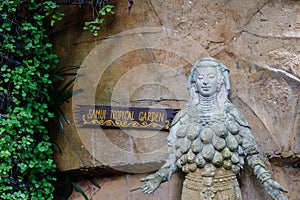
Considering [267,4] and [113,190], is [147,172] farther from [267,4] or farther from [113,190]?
[267,4]

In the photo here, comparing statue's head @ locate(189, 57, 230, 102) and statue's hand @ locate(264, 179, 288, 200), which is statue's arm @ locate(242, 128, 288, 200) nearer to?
statue's hand @ locate(264, 179, 288, 200)

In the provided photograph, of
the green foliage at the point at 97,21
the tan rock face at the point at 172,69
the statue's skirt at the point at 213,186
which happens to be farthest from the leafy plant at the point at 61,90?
the statue's skirt at the point at 213,186

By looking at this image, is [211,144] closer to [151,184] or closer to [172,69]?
[151,184]

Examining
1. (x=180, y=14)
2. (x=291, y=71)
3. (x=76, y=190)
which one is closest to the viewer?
(x=291, y=71)

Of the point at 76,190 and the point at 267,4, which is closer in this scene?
the point at 267,4

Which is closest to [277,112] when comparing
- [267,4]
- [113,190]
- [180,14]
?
[267,4]

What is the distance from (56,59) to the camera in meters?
3.91

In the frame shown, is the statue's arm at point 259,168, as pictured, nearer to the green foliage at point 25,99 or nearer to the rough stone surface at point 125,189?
the rough stone surface at point 125,189

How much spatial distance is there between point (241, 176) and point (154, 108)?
83 centimetres

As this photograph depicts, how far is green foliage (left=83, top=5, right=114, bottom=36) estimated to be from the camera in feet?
12.3

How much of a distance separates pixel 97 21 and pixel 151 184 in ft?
4.46

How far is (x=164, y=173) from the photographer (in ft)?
10.7

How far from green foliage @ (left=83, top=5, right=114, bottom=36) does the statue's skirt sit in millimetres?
1381

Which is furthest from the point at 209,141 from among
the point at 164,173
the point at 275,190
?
the point at 275,190
